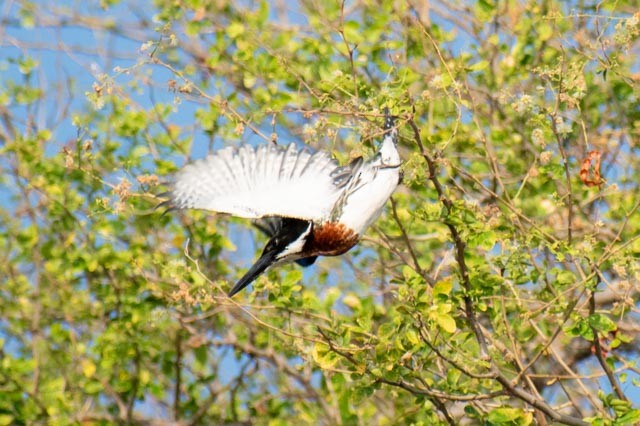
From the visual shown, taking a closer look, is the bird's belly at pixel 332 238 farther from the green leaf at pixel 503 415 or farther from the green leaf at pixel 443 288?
the green leaf at pixel 503 415

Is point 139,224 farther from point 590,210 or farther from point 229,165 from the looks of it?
point 590,210

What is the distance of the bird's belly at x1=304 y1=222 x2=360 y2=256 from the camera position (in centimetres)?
373

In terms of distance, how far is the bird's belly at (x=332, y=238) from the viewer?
12.2 ft

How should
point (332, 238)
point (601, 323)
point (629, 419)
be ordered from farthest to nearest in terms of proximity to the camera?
1. point (332, 238)
2. point (601, 323)
3. point (629, 419)

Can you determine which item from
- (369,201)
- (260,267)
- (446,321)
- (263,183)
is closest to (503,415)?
(446,321)

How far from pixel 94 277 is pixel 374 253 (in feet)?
4.01

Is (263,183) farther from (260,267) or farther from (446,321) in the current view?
(446,321)

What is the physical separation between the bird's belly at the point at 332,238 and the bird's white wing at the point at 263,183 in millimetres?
49

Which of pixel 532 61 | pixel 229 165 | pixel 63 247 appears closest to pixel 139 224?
pixel 63 247

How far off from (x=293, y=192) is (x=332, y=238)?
21 centimetres

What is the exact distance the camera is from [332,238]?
3771 millimetres

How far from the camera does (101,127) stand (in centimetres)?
510

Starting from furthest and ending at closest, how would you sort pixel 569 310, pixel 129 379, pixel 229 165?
1. pixel 129 379
2. pixel 229 165
3. pixel 569 310

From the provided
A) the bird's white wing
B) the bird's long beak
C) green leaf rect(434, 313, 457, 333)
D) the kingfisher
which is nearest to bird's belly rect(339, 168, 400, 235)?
the kingfisher
